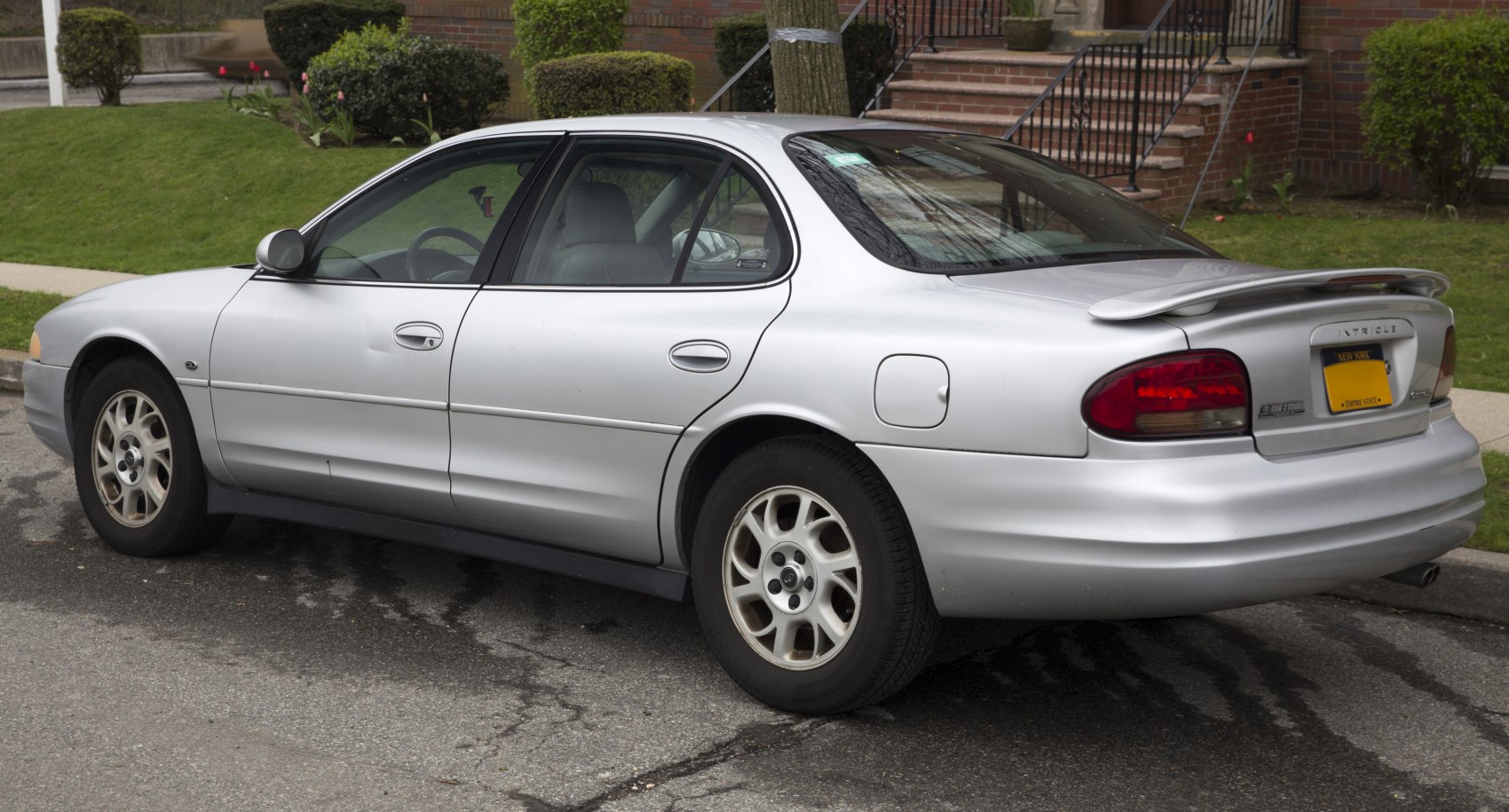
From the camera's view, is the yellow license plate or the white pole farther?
the white pole

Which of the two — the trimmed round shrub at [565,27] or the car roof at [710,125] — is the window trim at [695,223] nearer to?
the car roof at [710,125]

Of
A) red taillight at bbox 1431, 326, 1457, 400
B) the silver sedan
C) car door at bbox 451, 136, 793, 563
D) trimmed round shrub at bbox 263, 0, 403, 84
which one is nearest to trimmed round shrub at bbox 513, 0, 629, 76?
trimmed round shrub at bbox 263, 0, 403, 84

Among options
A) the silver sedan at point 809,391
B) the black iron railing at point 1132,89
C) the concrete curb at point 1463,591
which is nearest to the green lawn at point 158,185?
the black iron railing at point 1132,89

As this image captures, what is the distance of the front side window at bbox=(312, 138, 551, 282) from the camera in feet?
16.9

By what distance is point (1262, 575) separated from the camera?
12.3 ft

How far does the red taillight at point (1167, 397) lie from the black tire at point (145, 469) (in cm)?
333

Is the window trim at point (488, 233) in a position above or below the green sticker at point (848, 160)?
below

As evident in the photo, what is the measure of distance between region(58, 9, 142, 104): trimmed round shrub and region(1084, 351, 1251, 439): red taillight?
63.1 feet

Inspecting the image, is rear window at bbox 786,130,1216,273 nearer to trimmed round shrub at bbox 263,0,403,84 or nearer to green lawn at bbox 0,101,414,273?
green lawn at bbox 0,101,414,273

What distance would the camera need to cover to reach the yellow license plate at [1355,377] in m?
3.98

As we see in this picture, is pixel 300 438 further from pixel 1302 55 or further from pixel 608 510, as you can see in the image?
pixel 1302 55

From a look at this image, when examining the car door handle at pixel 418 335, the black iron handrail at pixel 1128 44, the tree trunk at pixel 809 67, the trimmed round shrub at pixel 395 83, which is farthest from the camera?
the trimmed round shrub at pixel 395 83

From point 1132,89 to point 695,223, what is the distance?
9.10 m

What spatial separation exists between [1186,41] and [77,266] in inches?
363
